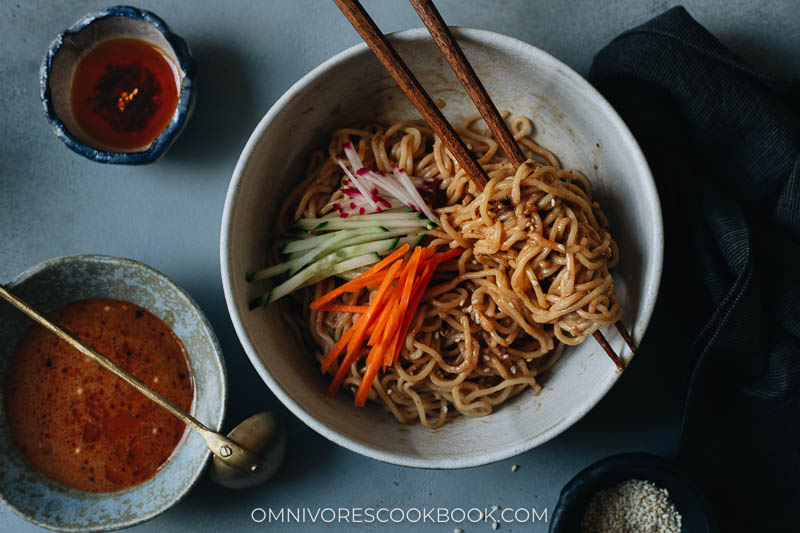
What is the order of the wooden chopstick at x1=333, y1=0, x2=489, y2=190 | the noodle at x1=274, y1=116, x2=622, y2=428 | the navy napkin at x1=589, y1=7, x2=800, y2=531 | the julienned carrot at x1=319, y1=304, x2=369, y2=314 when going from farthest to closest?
the navy napkin at x1=589, y1=7, x2=800, y2=531 → the julienned carrot at x1=319, y1=304, x2=369, y2=314 → the noodle at x1=274, y1=116, x2=622, y2=428 → the wooden chopstick at x1=333, y1=0, x2=489, y2=190

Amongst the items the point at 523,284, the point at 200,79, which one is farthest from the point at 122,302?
the point at 523,284

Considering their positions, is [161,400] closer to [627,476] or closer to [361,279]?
[361,279]

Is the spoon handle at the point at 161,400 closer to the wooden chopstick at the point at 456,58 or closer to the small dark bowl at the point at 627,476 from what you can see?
the small dark bowl at the point at 627,476

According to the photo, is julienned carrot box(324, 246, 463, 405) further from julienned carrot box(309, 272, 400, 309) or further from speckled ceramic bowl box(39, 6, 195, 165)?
speckled ceramic bowl box(39, 6, 195, 165)

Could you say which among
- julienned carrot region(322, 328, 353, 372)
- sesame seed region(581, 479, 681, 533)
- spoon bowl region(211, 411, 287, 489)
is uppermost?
julienned carrot region(322, 328, 353, 372)

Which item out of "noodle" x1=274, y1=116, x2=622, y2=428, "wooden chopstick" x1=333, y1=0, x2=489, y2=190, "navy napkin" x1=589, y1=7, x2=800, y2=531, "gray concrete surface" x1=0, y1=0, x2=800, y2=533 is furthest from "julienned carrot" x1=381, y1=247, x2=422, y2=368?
"navy napkin" x1=589, y1=7, x2=800, y2=531

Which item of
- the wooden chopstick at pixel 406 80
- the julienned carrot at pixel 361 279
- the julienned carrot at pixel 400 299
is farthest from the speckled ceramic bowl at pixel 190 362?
the wooden chopstick at pixel 406 80

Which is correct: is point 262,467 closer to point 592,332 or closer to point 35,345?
point 35,345
